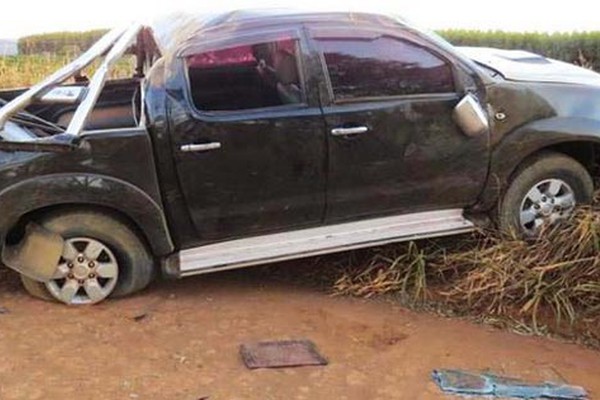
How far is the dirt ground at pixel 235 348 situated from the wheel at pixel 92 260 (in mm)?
102

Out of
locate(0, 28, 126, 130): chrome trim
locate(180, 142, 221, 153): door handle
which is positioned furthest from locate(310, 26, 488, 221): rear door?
locate(0, 28, 126, 130): chrome trim

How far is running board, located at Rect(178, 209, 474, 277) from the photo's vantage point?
519cm

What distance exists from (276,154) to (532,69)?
2059mm

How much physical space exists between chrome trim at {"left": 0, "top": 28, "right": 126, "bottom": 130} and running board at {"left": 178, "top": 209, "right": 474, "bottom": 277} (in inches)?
52.8

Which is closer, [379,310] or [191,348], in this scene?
[191,348]

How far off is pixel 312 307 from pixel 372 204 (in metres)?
0.78

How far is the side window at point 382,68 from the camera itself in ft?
17.1

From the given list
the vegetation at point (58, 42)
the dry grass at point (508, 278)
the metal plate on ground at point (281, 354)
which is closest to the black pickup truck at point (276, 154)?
the dry grass at point (508, 278)

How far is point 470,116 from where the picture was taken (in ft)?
17.4

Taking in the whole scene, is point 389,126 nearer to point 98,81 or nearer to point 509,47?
point 98,81

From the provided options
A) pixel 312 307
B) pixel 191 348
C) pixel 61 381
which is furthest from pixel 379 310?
pixel 61 381

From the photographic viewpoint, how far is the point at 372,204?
5344 millimetres

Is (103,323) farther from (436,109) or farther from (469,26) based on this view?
(469,26)

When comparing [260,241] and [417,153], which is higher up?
[417,153]
